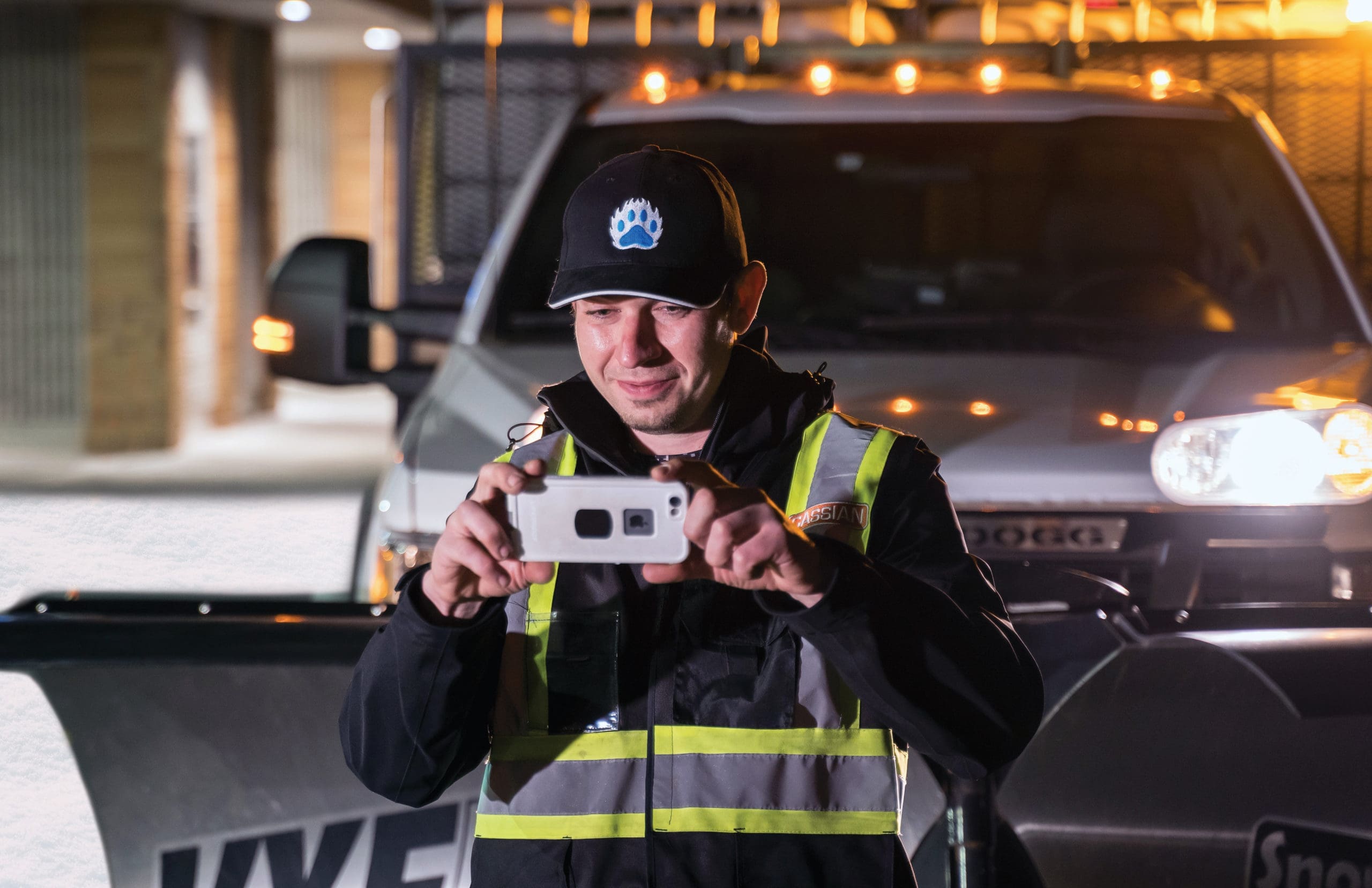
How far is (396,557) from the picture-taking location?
2.90m

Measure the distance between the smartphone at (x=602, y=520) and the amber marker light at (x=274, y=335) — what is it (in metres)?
2.23

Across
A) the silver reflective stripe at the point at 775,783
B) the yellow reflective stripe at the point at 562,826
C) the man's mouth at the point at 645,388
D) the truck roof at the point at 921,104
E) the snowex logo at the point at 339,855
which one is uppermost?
the truck roof at the point at 921,104

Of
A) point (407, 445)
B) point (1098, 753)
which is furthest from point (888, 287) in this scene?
point (1098, 753)

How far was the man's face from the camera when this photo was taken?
1.80 m

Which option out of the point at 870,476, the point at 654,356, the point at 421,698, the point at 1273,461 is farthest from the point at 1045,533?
the point at 421,698

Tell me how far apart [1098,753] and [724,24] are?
309 centimetres

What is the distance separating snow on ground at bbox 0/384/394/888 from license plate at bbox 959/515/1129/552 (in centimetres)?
146

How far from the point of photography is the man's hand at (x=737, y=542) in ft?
4.83

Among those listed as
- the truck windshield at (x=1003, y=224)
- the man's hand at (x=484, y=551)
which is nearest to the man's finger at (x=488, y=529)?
the man's hand at (x=484, y=551)

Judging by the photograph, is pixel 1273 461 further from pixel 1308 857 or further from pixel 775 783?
pixel 775 783

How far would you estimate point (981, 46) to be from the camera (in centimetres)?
434

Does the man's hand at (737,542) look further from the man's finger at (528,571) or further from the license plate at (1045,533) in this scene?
the license plate at (1045,533)

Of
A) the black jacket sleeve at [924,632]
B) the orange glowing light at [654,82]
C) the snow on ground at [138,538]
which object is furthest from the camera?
the orange glowing light at [654,82]

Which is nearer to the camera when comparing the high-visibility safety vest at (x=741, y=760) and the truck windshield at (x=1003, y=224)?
the high-visibility safety vest at (x=741, y=760)
